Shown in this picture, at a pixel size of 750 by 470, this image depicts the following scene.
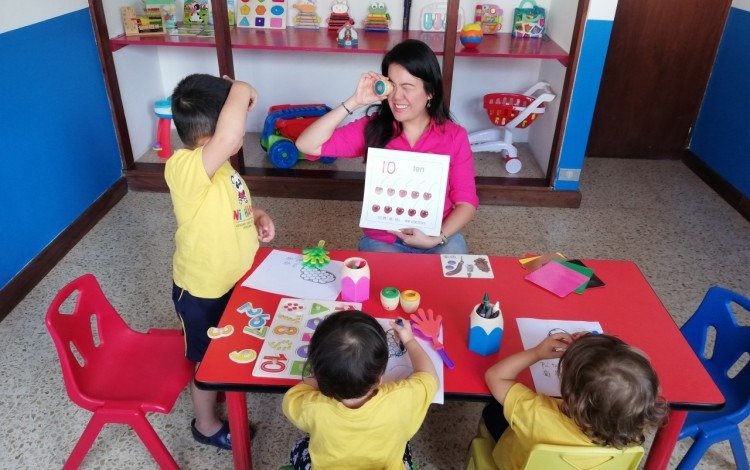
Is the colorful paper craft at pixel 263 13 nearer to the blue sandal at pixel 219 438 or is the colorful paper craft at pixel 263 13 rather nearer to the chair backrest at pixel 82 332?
the chair backrest at pixel 82 332

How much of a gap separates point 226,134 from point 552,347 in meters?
0.90

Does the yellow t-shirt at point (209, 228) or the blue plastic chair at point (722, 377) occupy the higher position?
the yellow t-shirt at point (209, 228)

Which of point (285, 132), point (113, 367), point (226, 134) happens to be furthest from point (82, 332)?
point (285, 132)

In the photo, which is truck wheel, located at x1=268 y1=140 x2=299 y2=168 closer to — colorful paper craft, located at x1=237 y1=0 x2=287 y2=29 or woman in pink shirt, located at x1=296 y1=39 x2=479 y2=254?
colorful paper craft, located at x1=237 y1=0 x2=287 y2=29

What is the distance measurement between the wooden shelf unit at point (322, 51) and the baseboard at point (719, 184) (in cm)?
99

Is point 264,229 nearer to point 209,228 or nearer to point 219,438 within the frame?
point 209,228

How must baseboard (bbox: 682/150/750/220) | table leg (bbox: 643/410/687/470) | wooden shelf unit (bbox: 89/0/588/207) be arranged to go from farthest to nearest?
baseboard (bbox: 682/150/750/220)
wooden shelf unit (bbox: 89/0/588/207)
table leg (bbox: 643/410/687/470)

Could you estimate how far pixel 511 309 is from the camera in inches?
59.2

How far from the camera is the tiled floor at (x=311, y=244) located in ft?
6.26

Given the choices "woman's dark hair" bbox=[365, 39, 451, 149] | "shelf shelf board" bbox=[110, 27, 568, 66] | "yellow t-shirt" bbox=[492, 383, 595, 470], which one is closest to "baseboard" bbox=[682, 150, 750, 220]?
"shelf shelf board" bbox=[110, 27, 568, 66]

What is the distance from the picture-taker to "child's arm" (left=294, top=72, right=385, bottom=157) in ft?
6.21

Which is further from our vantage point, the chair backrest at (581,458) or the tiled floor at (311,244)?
the tiled floor at (311,244)

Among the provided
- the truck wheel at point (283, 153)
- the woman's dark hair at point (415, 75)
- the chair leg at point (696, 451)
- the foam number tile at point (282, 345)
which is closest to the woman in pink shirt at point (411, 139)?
the woman's dark hair at point (415, 75)

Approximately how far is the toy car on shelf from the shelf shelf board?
1.50 ft
